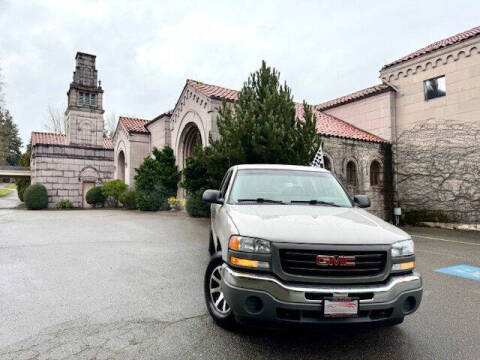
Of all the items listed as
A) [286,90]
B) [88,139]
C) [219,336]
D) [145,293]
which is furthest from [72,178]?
[219,336]

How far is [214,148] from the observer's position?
11305 mm

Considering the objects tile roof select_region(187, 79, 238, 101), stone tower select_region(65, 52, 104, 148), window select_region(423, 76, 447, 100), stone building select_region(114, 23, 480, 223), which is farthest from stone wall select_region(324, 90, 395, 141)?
stone tower select_region(65, 52, 104, 148)

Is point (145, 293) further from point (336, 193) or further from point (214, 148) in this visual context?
point (214, 148)

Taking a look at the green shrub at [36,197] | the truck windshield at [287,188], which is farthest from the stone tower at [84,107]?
the truck windshield at [287,188]

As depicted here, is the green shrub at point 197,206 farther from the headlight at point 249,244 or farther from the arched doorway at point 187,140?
the headlight at point 249,244

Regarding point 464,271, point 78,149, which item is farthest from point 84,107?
point 464,271

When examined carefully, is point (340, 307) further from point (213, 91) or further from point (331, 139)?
point (213, 91)

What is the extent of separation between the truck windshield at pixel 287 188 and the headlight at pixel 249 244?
1057 mm

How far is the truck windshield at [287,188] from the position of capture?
4078mm

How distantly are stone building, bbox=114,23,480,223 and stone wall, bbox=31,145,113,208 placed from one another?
40.0 feet

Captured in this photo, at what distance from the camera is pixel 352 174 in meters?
16.9

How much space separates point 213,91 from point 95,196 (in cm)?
1496

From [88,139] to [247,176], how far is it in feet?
90.4

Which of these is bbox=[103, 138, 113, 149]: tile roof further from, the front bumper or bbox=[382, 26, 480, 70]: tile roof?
the front bumper
